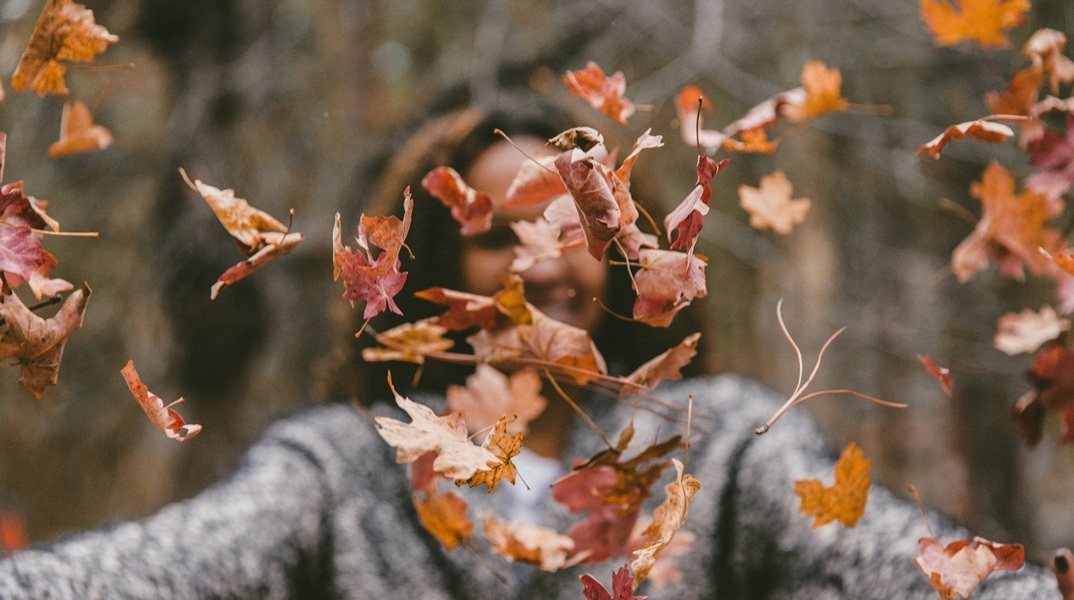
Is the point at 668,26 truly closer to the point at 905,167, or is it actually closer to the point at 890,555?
the point at 905,167

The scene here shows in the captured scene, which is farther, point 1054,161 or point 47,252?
point 1054,161

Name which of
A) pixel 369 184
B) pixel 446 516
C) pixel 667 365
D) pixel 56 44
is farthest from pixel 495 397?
pixel 369 184

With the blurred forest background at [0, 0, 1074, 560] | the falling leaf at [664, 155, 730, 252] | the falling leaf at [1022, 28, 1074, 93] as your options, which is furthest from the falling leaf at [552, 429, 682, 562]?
the blurred forest background at [0, 0, 1074, 560]

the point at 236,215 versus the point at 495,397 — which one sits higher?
the point at 236,215

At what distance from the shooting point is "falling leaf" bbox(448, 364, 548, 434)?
23.6 inches

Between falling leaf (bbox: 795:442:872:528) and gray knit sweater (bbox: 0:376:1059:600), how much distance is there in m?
0.08

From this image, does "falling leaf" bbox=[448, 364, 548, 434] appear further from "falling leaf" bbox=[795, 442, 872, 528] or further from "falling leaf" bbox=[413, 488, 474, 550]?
"falling leaf" bbox=[795, 442, 872, 528]

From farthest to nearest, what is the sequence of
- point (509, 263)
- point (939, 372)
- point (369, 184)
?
point (369, 184) < point (509, 263) < point (939, 372)

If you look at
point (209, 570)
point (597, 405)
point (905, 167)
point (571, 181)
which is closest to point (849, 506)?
point (571, 181)

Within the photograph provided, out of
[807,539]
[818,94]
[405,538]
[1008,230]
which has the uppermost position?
[818,94]

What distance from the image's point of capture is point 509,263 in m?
0.87

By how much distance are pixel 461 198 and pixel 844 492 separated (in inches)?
10.3

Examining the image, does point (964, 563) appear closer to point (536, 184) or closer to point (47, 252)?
point (536, 184)

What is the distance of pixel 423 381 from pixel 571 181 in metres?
0.78
